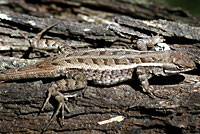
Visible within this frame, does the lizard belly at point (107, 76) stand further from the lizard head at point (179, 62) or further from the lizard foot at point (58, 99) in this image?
the lizard head at point (179, 62)

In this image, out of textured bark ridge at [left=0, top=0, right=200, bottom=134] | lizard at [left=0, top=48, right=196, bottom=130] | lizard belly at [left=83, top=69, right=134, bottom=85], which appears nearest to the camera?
textured bark ridge at [left=0, top=0, right=200, bottom=134]

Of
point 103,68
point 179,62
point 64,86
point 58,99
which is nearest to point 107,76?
point 103,68

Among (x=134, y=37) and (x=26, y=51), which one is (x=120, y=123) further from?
(x=26, y=51)

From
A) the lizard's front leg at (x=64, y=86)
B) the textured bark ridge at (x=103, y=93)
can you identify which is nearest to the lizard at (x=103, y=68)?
the lizard's front leg at (x=64, y=86)

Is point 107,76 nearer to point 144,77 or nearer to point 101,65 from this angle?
point 101,65

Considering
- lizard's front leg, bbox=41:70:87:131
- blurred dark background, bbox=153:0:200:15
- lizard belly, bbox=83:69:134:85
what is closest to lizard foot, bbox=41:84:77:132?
lizard's front leg, bbox=41:70:87:131

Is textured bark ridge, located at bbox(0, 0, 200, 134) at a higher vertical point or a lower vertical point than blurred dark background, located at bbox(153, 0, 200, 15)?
lower

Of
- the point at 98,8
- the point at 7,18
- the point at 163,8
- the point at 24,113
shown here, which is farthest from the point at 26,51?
the point at 163,8

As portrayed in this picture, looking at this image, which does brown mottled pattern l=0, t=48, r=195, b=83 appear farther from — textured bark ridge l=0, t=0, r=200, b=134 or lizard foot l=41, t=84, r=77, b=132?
lizard foot l=41, t=84, r=77, b=132
